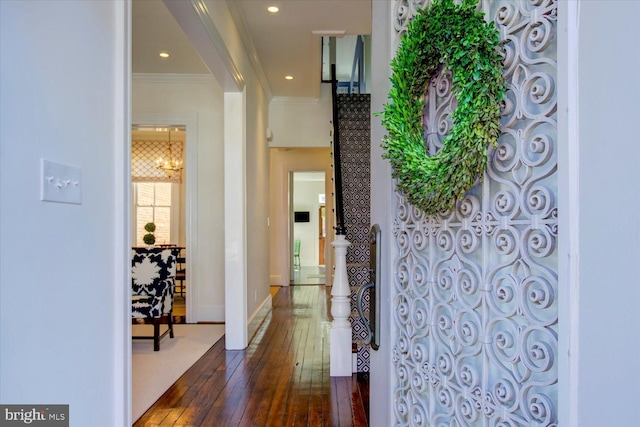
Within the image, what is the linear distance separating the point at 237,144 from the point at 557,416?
346cm

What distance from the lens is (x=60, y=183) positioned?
121 centimetres

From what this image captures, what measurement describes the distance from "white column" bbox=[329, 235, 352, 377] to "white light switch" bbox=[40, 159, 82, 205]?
6.25 feet

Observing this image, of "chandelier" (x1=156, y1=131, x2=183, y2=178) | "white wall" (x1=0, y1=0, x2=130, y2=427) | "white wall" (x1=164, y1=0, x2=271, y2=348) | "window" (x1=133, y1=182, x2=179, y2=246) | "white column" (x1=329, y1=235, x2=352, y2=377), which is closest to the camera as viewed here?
"white wall" (x1=0, y1=0, x2=130, y2=427)

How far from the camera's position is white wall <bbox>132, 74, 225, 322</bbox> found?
4750 millimetres

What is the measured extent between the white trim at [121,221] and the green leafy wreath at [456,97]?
115 cm

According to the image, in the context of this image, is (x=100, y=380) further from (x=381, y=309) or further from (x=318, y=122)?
(x=318, y=122)

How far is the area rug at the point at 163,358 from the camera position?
8.64ft

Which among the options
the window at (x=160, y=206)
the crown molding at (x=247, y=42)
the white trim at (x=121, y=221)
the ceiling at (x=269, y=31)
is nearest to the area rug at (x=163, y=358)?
the white trim at (x=121, y=221)

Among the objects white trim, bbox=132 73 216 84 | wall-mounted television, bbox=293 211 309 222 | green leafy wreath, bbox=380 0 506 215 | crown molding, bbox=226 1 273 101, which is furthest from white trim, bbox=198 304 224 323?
wall-mounted television, bbox=293 211 309 222

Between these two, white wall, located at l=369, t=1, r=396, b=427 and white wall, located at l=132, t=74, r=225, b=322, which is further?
white wall, located at l=132, t=74, r=225, b=322

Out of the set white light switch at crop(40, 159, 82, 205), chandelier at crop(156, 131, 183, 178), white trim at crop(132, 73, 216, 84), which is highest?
white trim at crop(132, 73, 216, 84)

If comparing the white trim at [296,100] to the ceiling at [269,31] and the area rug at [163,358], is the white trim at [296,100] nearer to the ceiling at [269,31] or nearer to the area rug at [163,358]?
the ceiling at [269,31]
